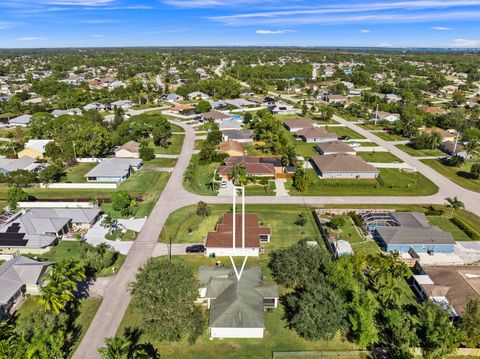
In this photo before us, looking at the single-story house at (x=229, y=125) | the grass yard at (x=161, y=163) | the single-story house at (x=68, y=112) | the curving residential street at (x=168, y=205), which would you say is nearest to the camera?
the curving residential street at (x=168, y=205)

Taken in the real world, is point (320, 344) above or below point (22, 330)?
below

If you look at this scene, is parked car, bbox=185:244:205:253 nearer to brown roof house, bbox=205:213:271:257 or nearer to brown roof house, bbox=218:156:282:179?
brown roof house, bbox=205:213:271:257

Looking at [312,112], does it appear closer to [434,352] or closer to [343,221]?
[343,221]

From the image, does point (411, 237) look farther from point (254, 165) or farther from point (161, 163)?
point (161, 163)

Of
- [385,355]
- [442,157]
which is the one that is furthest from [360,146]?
[385,355]

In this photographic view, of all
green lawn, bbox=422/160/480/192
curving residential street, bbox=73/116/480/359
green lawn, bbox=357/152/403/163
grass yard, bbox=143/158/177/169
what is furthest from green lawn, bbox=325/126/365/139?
grass yard, bbox=143/158/177/169

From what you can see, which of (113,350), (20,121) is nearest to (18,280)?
(113,350)

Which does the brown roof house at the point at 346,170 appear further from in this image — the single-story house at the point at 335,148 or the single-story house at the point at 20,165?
the single-story house at the point at 20,165

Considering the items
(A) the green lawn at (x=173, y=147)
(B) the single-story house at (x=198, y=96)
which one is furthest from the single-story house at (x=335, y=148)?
(B) the single-story house at (x=198, y=96)
